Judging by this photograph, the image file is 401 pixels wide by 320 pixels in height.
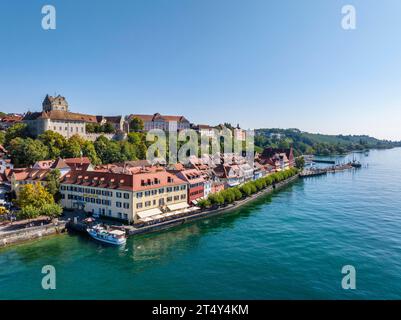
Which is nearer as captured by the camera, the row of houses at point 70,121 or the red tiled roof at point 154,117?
the row of houses at point 70,121

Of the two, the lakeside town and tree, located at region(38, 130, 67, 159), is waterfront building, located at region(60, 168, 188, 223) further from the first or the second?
tree, located at region(38, 130, 67, 159)

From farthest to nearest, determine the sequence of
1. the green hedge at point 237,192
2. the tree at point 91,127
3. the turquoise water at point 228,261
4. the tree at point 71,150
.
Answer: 1. the tree at point 91,127
2. the tree at point 71,150
3. the green hedge at point 237,192
4. the turquoise water at point 228,261

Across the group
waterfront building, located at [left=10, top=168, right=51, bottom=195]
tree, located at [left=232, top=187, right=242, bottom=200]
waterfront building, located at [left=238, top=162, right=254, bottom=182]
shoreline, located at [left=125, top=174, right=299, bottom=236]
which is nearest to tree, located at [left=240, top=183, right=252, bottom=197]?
shoreline, located at [left=125, top=174, right=299, bottom=236]

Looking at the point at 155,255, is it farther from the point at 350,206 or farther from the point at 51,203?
the point at 350,206

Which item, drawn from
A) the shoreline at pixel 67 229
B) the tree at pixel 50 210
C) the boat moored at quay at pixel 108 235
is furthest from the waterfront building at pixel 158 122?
the boat moored at quay at pixel 108 235

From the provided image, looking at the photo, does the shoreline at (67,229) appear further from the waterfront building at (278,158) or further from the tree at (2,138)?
the waterfront building at (278,158)

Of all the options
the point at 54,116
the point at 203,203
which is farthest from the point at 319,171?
the point at 54,116

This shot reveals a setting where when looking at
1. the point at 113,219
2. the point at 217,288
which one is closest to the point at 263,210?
the point at 113,219
